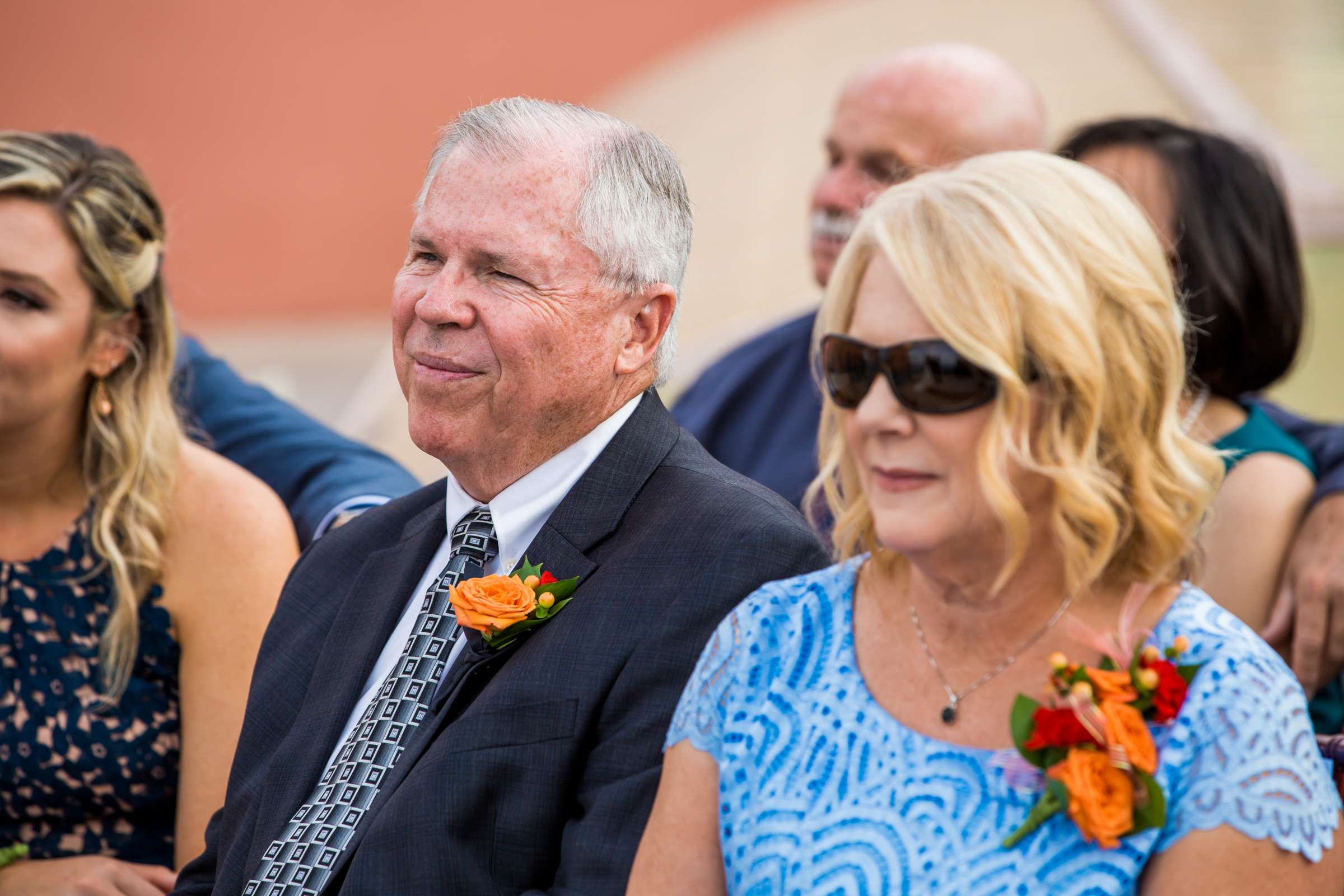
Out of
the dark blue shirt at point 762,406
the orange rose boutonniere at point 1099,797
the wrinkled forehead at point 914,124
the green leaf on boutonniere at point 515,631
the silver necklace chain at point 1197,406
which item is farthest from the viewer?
the dark blue shirt at point 762,406

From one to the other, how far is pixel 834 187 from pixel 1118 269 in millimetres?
2148

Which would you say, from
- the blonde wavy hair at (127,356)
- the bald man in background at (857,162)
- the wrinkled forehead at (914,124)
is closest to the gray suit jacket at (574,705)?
the blonde wavy hair at (127,356)

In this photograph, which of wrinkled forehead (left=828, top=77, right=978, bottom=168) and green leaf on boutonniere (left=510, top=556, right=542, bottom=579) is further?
wrinkled forehead (left=828, top=77, right=978, bottom=168)

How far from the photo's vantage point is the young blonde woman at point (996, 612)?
1.55 m

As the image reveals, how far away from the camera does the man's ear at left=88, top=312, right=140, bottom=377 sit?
3010 millimetres

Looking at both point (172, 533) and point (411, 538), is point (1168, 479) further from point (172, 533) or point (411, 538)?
point (172, 533)

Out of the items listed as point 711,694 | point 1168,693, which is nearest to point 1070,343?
point 1168,693

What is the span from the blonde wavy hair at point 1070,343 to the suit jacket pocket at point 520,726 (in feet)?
2.06

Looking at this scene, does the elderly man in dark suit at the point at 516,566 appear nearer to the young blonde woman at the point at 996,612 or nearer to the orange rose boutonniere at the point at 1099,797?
the young blonde woman at the point at 996,612

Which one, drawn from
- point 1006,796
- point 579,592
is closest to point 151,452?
point 579,592

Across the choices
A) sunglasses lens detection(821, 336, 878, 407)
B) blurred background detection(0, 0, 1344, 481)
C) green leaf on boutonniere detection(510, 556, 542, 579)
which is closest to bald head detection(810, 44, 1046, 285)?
green leaf on boutonniere detection(510, 556, 542, 579)

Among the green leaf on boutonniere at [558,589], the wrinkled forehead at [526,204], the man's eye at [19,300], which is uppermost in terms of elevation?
the wrinkled forehead at [526,204]

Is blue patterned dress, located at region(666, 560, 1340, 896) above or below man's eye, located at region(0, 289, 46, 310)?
below

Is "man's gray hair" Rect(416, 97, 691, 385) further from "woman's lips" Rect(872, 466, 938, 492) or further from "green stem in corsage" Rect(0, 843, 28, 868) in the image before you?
"green stem in corsage" Rect(0, 843, 28, 868)
